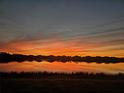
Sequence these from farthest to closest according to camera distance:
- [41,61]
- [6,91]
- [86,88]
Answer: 1. [41,61]
2. [86,88]
3. [6,91]

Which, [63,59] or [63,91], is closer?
[63,91]

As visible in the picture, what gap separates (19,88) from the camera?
5.79 metres

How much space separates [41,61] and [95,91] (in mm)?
7640

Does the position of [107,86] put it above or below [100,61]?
below

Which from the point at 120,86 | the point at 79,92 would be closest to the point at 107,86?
the point at 120,86

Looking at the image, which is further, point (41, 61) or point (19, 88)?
point (41, 61)

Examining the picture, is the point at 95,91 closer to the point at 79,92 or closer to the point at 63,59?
the point at 79,92

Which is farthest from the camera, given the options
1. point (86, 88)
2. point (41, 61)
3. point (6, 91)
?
point (41, 61)

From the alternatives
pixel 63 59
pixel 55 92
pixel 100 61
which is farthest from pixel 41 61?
pixel 55 92

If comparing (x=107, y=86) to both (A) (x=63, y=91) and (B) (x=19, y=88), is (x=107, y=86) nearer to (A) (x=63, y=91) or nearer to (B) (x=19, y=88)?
(A) (x=63, y=91)

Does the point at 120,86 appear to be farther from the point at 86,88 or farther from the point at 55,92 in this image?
the point at 55,92

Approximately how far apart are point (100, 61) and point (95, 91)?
25.9 feet

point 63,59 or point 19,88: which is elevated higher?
point 63,59

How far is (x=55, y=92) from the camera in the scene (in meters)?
5.56
